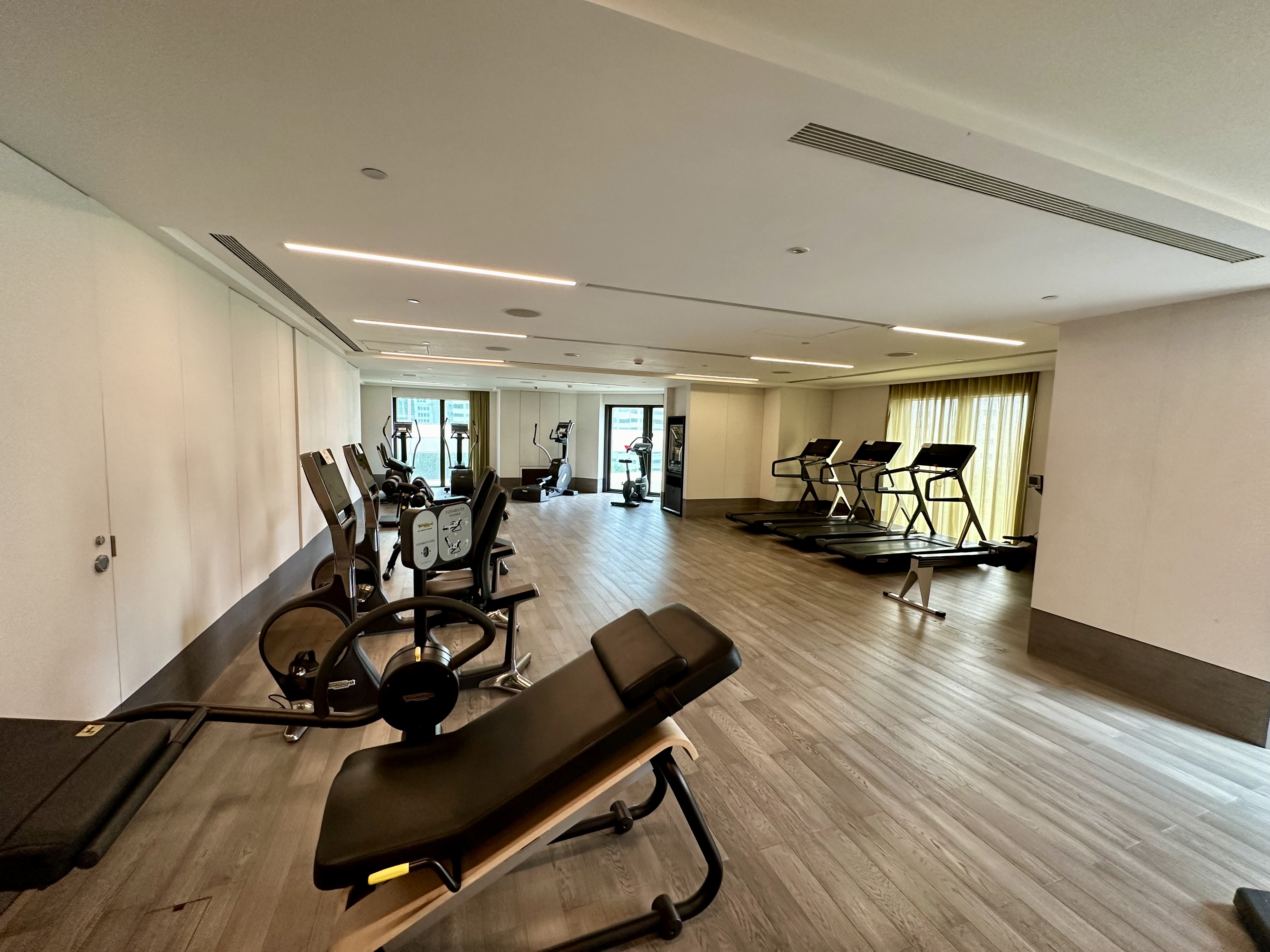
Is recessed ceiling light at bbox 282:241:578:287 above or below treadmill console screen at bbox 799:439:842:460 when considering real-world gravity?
above

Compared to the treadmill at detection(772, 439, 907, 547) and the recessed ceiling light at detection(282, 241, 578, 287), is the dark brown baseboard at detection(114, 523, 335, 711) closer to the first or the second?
the recessed ceiling light at detection(282, 241, 578, 287)

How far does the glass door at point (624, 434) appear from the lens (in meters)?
12.1

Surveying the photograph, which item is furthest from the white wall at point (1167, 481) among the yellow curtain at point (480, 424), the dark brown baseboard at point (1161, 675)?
the yellow curtain at point (480, 424)

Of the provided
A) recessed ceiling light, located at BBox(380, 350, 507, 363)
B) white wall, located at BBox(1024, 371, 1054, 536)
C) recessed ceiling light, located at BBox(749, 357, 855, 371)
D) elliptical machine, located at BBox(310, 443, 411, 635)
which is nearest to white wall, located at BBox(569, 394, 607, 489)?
recessed ceiling light, located at BBox(380, 350, 507, 363)

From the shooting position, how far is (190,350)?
9.12 ft

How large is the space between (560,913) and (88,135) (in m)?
2.96

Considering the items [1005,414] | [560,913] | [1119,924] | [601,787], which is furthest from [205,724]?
[1005,414]

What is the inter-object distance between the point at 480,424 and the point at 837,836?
11.3 metres

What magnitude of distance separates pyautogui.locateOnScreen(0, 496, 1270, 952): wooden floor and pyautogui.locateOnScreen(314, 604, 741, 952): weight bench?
309 mm

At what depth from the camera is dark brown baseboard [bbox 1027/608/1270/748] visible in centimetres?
277

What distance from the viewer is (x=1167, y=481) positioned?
311 cm

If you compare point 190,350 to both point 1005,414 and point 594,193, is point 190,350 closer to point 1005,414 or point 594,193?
point 594,193

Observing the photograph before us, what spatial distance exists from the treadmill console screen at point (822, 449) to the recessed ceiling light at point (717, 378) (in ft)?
4.89

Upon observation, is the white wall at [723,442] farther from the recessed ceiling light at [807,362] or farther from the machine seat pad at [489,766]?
the machine seat pad at [489,766]
